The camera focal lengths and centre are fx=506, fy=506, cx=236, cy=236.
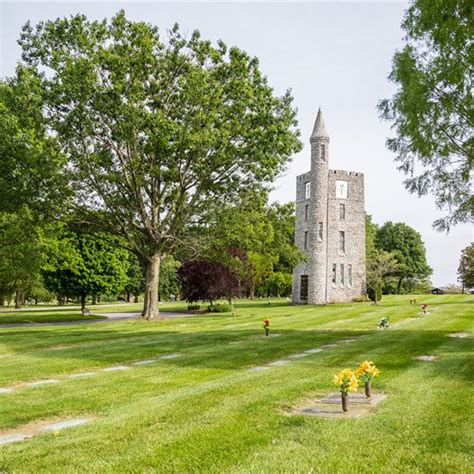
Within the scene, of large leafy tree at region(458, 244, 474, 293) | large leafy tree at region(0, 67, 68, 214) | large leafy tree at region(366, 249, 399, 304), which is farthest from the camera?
large leafy tree at region(458, 244, 474, 293)

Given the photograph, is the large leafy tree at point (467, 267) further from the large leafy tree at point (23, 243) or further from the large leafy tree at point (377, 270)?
the large leafy tree at point (23, 243)

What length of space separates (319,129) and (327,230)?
9691 mm

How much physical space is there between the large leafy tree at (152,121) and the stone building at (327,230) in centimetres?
2186

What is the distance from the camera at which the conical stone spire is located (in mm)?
48156

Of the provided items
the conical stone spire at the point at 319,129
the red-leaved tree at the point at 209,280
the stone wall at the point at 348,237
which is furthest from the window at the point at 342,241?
the red-leaved tree at the point at 209,280

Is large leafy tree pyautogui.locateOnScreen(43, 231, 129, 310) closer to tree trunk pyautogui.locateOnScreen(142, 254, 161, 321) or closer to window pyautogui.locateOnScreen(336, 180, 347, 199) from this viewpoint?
tree trunk pyautogui.locateOnScreen(142, 254, 161, 321)

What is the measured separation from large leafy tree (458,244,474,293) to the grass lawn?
152 feet

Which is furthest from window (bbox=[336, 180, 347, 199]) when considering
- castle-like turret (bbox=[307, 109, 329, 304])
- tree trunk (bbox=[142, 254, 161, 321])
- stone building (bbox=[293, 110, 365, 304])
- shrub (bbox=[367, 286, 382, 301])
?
tree trunk (bbox=[142, 254, 161, 321])

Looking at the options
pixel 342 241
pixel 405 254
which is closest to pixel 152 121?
pixel 342 241

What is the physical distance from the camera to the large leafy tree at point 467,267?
188 feet

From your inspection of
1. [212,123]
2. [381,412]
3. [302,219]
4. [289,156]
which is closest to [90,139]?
[212,123]

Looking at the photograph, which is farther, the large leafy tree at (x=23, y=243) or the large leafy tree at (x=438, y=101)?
the large leafy tree at (x=23, y=243)

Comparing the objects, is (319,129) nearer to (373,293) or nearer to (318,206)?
(318,206)

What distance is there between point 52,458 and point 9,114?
20692 millimetres
